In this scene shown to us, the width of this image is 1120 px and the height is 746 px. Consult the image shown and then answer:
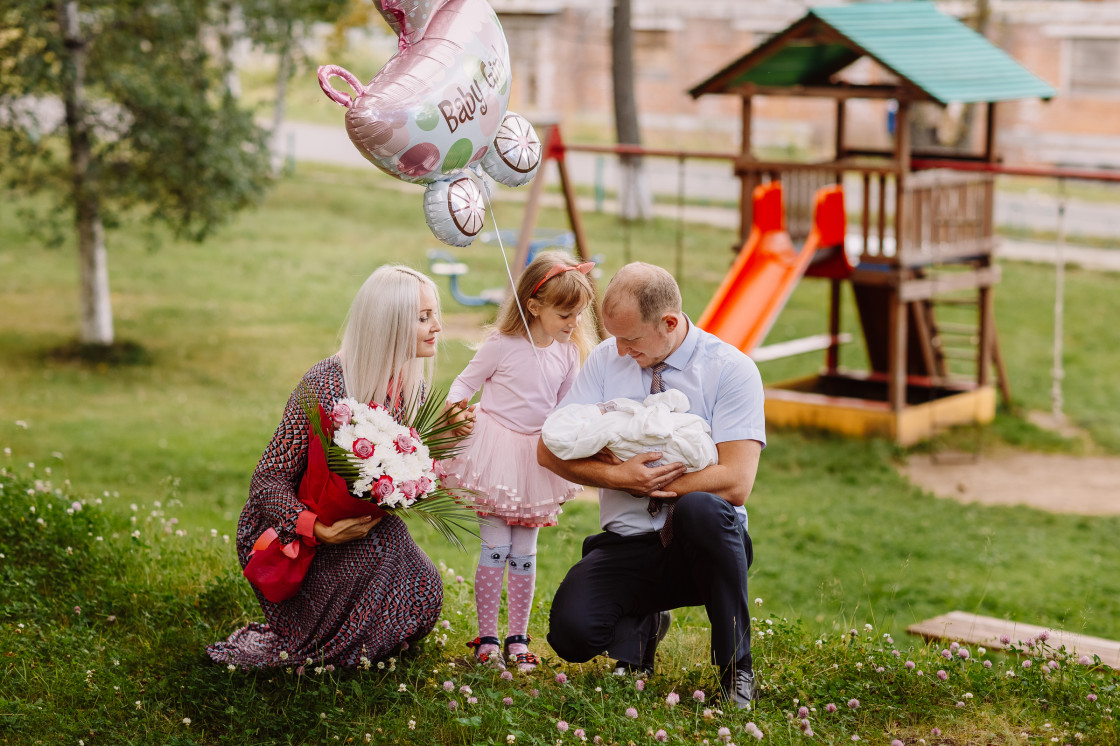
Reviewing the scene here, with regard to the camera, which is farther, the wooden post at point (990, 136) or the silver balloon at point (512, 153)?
the wooden post at point (990, 136)

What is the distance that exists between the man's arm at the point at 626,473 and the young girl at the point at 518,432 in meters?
0.39

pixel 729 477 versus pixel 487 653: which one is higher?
pixel 729 477

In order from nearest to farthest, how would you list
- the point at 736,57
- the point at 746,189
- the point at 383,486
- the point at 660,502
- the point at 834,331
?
the point at 383,486 < the point at 660,502 < the point at 746,189 < the point at 834,331 < the point at 736,57

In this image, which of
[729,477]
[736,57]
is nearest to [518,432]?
[729,477]

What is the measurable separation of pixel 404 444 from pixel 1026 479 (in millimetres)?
6372

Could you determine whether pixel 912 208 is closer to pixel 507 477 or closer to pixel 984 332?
pixel 984 332

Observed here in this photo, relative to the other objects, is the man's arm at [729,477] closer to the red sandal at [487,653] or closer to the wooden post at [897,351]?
the red sandal at [487,653]

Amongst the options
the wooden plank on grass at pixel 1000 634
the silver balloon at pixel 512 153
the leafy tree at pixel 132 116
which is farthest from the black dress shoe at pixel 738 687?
the leafy tree at pixel 132 116

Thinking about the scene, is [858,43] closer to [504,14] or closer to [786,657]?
[786,657]

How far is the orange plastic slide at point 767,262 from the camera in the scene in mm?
8281

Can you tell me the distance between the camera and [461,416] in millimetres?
3889

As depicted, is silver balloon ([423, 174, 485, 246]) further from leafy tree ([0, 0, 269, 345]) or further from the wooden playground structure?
leafy tree ([0, 0, 269, 345])

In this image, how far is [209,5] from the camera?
10.1 m

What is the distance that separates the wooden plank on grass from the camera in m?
4.06
